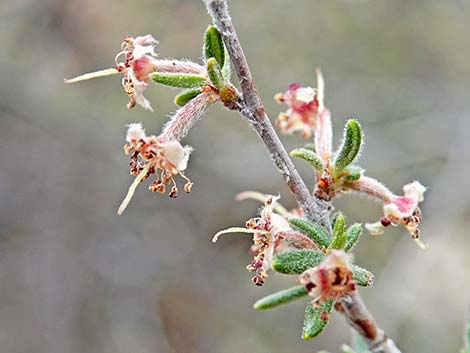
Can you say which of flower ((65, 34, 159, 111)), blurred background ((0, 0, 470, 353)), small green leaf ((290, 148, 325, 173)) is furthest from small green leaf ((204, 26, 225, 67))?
blurred background ((0, 0, 470, 353))

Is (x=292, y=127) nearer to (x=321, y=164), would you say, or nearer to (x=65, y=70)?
(x=321, y=164)

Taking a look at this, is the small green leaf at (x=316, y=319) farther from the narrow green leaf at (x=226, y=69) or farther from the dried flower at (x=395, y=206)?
the narrow green leaf at (x=226, y=69)

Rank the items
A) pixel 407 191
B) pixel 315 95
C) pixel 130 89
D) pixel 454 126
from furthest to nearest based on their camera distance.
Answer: pixel 454 126
pixel 315 95
pixel 407 191
pixel 130 89

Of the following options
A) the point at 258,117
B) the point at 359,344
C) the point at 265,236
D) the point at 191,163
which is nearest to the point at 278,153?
the point at 258,117

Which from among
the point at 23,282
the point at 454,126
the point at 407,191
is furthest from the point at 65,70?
the point at 407,191

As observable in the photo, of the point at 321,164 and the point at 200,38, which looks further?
the point at 200,38

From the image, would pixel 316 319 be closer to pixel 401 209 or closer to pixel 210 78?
pixel 401 209
